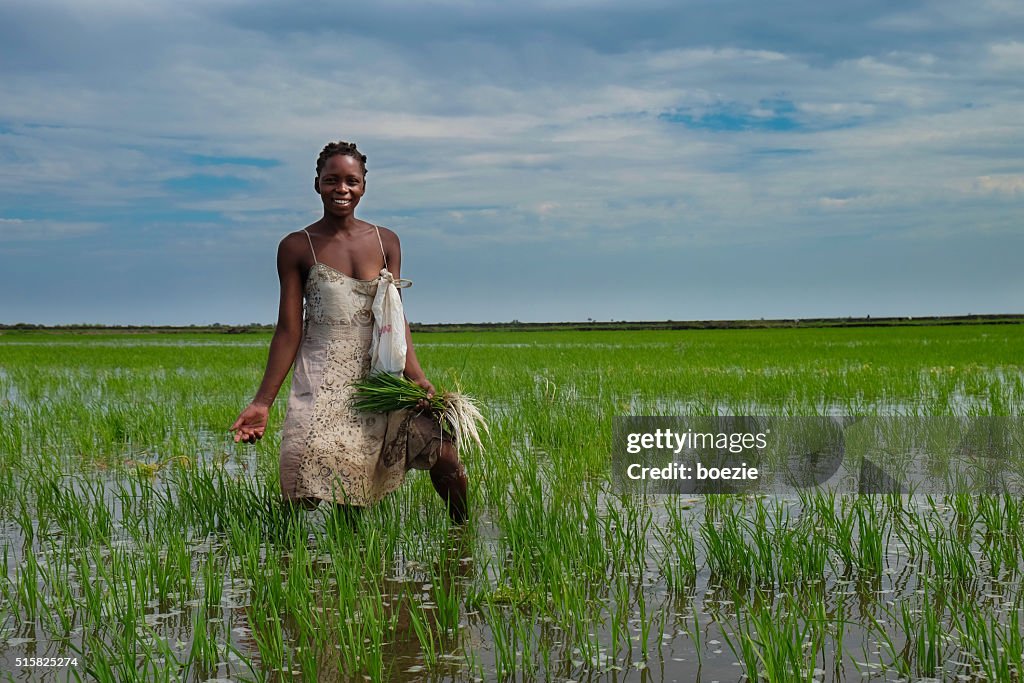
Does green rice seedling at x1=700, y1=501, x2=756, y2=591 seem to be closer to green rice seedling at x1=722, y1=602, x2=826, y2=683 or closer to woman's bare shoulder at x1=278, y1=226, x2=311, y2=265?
green rice seedling at x1=722, y1=602, x2=826, y2=683

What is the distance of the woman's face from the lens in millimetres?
3832

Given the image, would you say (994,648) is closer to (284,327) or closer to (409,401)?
(409,401)

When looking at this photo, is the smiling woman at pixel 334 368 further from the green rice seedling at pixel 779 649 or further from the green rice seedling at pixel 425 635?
the green rice seedling at pixel 779 649

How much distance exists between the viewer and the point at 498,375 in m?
12.4

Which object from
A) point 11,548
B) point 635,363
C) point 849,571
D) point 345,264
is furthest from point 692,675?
point 635,363

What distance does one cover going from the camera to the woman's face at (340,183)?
3.83 metres

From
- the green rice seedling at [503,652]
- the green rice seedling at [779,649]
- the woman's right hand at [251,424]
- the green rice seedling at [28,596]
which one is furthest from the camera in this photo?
the woman's right hand at [251,424]

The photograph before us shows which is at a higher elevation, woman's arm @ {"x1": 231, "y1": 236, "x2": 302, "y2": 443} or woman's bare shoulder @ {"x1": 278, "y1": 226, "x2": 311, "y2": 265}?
woman's bare shoulder @ {"x1": 278, "y1": 226, "x2": 311, "y2": 265}

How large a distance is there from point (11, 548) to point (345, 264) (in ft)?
5.99

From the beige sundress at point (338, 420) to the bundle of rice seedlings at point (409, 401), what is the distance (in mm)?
53

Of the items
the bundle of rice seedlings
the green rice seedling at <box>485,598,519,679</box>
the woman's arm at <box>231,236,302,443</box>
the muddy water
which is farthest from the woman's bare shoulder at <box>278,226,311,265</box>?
the green rice seedling at <box>485,598,519,679</box>

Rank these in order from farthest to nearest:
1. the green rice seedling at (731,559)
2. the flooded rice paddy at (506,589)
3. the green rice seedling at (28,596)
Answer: the green rice seedling at (731,559), the green rice seedling at (28,596), the flooded rice paddy at (506,589)

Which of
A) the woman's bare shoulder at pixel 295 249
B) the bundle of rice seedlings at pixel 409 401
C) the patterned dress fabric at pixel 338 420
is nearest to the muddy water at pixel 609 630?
the patterned dress fabric at pixel 338 420

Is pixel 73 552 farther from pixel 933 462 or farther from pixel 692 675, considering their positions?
pixel 933 462
